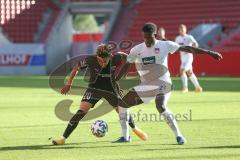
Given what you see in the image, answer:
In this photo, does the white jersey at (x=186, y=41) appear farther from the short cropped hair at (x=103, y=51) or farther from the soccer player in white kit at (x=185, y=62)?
the short cropped hair at (x=103, y=51)

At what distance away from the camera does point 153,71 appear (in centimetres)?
1191

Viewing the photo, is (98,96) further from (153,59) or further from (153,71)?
(153,59)

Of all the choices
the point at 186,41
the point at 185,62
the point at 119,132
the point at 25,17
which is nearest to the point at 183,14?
the point at 25,17

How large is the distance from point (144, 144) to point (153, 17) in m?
36.1

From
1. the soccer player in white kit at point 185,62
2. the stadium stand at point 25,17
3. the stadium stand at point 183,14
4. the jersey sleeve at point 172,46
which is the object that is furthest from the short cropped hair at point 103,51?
the stadium stand at point 25,17

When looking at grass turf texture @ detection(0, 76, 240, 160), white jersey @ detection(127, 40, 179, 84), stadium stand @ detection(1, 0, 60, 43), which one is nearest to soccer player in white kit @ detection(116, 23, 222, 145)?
white jersey @ detection(127, 40, 179, 84)

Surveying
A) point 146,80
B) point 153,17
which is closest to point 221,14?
point 153,17

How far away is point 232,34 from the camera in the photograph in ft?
→ 137

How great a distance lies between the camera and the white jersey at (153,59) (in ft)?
38.0

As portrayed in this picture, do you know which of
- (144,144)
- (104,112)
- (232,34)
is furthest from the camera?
(232,34)

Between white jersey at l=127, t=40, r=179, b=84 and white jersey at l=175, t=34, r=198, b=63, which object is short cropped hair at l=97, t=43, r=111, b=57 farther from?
white jersey at l=175, t=34, r=198, b=63

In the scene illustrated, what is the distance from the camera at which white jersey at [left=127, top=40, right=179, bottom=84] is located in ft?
38.0

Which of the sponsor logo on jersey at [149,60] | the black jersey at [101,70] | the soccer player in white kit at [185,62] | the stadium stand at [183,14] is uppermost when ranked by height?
the sponsor logo on jersey at [149,60]

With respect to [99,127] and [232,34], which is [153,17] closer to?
[232,34]
